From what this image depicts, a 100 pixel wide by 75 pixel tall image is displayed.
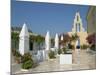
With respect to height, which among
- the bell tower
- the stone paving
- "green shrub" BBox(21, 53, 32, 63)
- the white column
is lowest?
the stone paving

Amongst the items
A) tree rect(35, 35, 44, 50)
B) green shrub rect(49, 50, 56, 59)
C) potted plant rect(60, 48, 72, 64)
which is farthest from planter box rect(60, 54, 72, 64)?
tree rect(35, 35, 44, 50)

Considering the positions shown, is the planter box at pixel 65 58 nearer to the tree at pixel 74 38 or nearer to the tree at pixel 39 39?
the tree at pixel 74 38

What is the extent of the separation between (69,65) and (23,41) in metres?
0.81

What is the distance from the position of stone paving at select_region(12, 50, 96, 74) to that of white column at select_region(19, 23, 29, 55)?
228 millimetres

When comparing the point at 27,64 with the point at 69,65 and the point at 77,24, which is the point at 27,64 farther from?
the point at 77,24

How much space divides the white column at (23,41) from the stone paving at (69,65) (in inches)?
9.0

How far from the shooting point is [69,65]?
3184 mm

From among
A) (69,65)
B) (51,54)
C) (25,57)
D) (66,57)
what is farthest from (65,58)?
(25,57)

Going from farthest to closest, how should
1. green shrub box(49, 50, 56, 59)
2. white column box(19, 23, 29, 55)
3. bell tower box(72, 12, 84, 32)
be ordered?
bell tower box(72, 12, 84, 32), green shrub box(49, 50, 56, 59), white column box(19, 23, 29, 55)

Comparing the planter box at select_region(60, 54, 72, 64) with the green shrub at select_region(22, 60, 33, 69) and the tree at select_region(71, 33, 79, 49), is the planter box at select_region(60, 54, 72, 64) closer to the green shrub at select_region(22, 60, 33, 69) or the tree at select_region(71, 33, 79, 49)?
the tree at select_region(71, 33, 79, 49)

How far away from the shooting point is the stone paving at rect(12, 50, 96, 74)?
2.99m

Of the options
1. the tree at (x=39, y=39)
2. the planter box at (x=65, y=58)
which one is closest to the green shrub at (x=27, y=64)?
the tree at (x=39, y=39)
